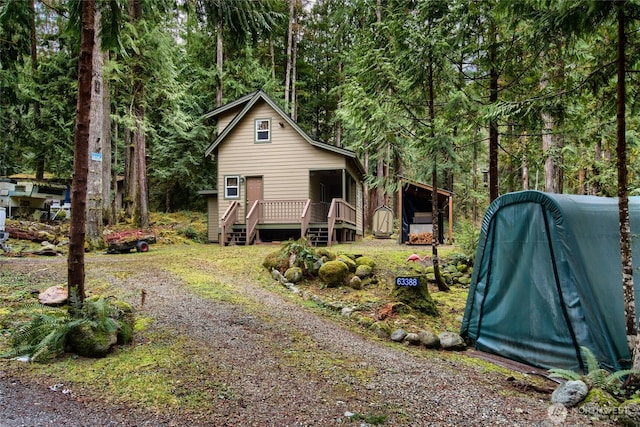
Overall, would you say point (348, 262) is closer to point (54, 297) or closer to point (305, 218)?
point (54, 297)

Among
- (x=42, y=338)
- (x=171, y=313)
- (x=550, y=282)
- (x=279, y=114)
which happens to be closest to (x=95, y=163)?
(x=171, y=313)

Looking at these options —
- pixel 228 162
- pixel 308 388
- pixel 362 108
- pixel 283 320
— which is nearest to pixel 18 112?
pixel 228 162

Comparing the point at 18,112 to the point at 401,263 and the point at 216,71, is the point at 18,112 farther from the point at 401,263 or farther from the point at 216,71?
the point at 401,263

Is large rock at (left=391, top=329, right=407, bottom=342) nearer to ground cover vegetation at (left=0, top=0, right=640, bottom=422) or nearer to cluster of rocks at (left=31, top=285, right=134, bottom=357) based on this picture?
ground cover vegetation at (left=0, top=0, right=640, bottom=422)

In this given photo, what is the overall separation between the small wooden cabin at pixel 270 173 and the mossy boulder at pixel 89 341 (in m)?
11.7

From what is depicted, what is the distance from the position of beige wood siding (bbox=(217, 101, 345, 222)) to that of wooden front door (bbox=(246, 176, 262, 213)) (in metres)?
0.23

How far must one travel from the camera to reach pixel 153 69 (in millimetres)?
15852

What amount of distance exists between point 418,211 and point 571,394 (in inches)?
519

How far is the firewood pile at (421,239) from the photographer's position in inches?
585

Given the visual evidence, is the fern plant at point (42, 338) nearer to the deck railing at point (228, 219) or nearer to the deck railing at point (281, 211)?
the deck railing at point (228, 219)

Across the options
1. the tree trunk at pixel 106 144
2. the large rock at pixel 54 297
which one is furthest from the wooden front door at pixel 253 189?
the large rock at pixel 54 297

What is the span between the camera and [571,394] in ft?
11.3

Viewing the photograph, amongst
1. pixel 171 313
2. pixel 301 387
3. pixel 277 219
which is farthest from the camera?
pixel 277 219

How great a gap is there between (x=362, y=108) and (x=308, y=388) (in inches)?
236
